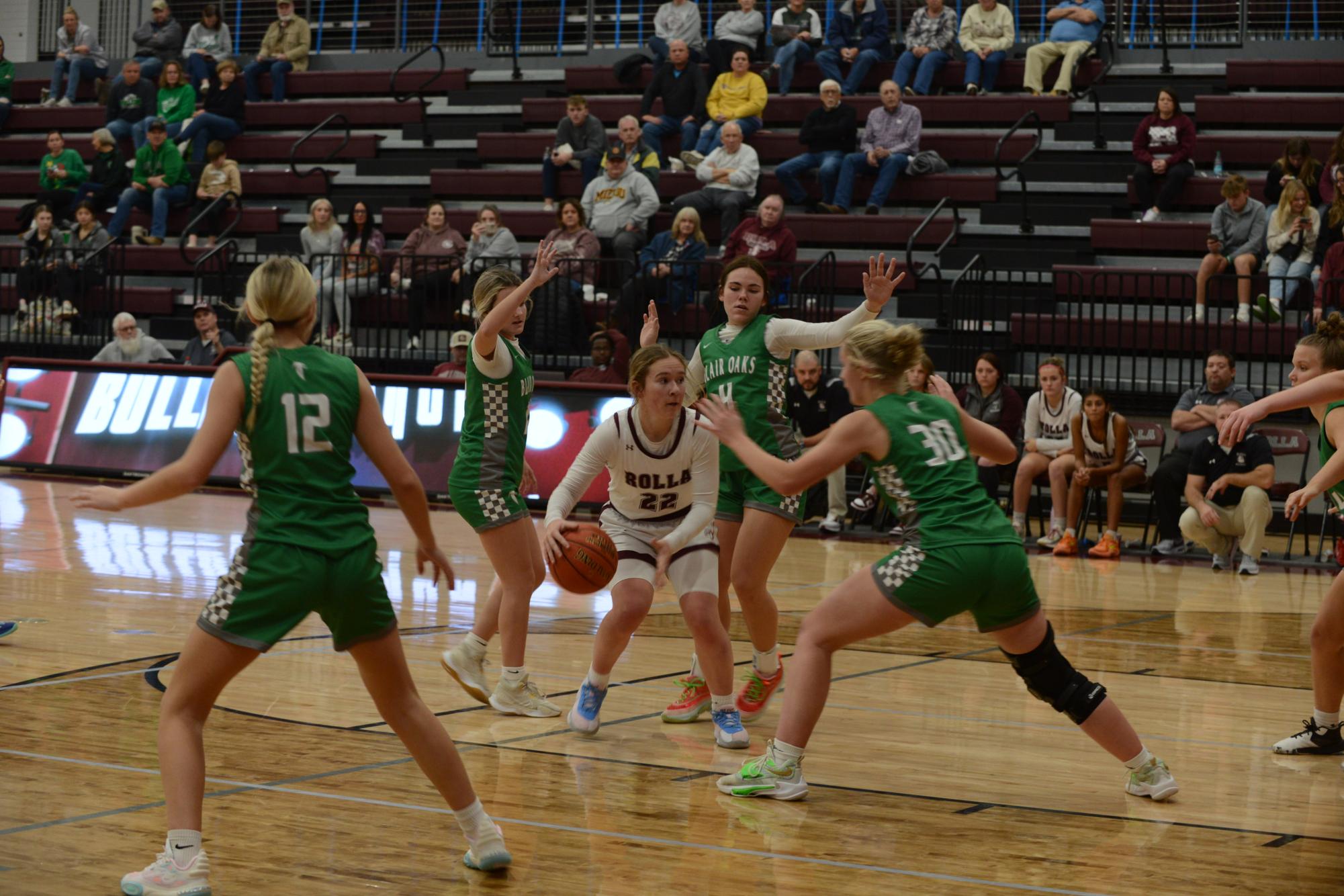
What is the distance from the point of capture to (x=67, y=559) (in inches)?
403

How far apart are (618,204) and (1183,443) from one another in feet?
22.0

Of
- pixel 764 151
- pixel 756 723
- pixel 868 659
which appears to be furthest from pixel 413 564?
pixel 764 151

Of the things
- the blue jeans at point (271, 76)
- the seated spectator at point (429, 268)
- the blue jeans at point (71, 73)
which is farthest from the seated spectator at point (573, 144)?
the blue jeans at point (71, 73)

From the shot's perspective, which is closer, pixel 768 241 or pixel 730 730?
pixel 730 730

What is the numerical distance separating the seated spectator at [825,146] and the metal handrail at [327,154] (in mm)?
6080

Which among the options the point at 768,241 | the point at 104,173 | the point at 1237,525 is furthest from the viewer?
the point at 104,173

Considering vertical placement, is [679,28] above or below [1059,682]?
above

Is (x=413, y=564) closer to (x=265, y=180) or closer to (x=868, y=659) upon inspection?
(x=868, y=659)

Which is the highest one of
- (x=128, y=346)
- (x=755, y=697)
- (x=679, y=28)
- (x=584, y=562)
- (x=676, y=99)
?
(x=679, y=28)

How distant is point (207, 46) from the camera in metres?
22.2

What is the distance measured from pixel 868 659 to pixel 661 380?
2.50 m

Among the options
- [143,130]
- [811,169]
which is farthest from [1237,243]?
[143,130]

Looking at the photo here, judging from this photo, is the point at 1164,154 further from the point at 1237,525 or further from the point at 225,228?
the point at 225,228

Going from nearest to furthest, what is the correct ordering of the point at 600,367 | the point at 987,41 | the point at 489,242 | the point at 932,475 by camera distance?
the point at 932,475 → the point at 600,367 → the point at 489,242 → the point at 987,41
